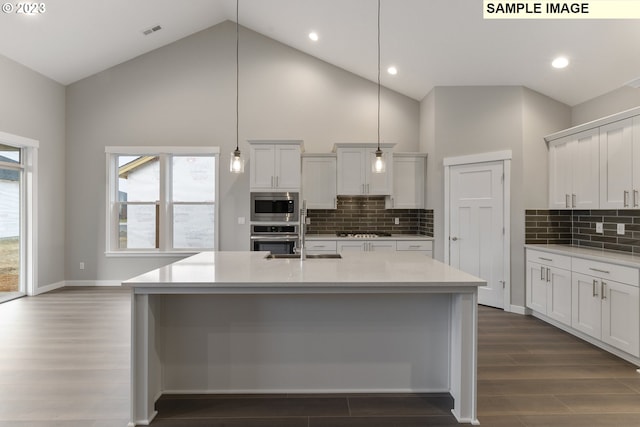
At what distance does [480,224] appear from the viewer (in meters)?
5.24

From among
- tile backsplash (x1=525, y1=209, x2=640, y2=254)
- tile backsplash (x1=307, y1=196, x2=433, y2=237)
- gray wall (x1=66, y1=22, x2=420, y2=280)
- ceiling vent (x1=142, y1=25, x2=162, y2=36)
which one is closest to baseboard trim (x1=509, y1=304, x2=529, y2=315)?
tile backsplash (x1=525, y1=209, x2=640, y2=254)

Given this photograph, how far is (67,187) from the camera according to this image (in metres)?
6.41

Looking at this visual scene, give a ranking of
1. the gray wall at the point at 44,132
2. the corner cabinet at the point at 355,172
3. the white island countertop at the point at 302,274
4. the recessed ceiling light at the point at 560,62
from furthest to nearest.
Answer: the corner cabinet at the point at 355,172
the gray wall at the point at 44,132
the recessed ceiling light at the point at 560,62
the white island countertop at the point at 302,274

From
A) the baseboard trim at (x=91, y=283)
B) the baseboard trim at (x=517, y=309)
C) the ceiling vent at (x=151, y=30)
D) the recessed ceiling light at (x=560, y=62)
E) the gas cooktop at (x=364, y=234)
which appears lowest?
the baseboard trim at (x=517, y=309)

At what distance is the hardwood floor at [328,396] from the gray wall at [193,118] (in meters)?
2.64

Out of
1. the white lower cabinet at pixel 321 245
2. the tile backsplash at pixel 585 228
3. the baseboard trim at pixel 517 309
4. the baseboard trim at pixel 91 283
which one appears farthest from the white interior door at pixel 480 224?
the baseboard trim at pixel 91 283

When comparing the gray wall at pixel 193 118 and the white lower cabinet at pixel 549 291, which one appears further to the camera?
the gray wall at pixel 193 118

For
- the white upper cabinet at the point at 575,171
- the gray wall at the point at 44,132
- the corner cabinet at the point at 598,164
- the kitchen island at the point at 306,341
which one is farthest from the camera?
the gray wall at the point at 44,132

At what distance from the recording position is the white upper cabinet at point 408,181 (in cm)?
600

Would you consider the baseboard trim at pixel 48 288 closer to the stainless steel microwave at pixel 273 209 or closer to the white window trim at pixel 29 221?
the white window trim at pixel 29 221

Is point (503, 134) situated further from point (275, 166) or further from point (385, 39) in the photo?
point (275, 166)

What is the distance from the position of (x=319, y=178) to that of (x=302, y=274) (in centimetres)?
354

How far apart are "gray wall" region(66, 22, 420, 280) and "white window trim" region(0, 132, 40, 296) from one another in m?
0.68

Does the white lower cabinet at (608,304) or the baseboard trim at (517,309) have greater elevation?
the white lower cabinet at (608,304)
